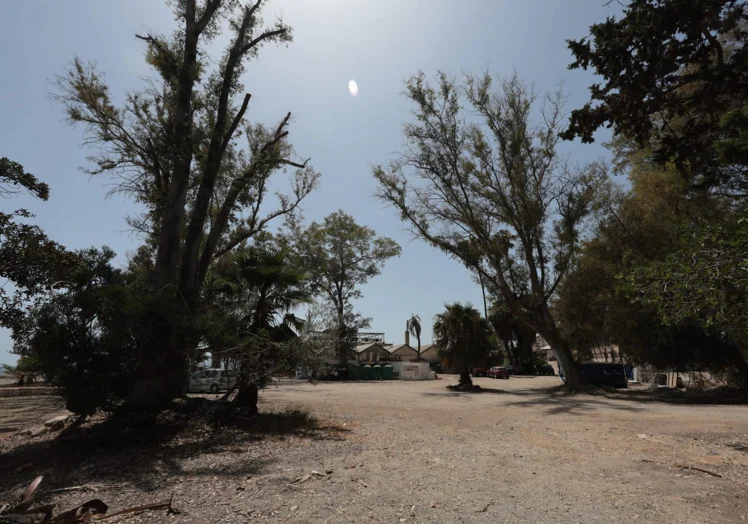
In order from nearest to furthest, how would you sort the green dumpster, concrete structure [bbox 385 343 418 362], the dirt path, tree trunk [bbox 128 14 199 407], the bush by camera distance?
the dirt path
the bush
tree trunk [bbox 128 14 199 407]
the green dumpster
concrete structure [bbox 385 343 418 362]

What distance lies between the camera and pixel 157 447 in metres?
8.12

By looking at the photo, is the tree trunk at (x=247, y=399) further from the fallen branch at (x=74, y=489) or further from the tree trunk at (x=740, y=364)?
the tree trunk at (x=740, y=364)

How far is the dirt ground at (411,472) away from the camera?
4.62 meters

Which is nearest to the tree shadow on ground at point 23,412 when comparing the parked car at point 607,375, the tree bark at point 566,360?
the tree bark at point 566,360

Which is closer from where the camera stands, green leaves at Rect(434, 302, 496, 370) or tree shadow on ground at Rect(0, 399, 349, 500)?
tree shadow on ground at Rect(0, 399, 349, 500)

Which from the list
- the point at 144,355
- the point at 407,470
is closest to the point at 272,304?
the point at 144,355

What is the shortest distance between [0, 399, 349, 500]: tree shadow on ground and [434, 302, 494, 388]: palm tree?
56.2ft

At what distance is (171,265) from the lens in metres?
11.3

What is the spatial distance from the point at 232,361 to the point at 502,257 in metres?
20.8

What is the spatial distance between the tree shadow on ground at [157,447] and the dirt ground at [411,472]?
5 cm

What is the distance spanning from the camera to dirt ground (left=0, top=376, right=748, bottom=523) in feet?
15.2

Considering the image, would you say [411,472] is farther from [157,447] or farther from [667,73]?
[667,73]

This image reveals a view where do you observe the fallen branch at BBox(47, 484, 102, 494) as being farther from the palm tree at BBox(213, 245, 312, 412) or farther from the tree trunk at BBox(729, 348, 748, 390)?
the tree trunk at BBox(729, 348, 748, 390)

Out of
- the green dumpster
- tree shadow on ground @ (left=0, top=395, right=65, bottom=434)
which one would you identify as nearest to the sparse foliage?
the green dumpster
